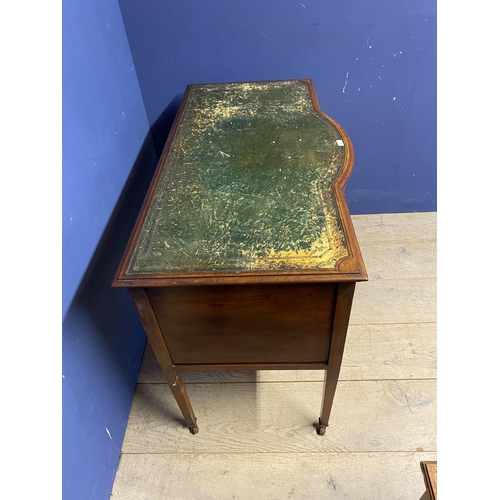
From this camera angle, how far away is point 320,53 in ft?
4.37

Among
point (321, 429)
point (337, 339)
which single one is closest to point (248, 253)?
point (337, 339)

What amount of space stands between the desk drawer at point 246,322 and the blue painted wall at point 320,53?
944 mm

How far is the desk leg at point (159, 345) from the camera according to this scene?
0.73 metres

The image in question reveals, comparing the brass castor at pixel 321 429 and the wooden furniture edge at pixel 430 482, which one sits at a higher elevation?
the wooden furniture edge at pixel 430 482

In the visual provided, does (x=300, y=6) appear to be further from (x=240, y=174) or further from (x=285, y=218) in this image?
(x=285, y=218)

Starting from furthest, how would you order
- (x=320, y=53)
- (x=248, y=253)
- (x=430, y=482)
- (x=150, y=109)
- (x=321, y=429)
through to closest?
(x=150, y=109)
(x=320, y=53)
(x=321, y=429)
(x=248, y=253)
(x=430, y=482)

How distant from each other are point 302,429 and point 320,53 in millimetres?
1202

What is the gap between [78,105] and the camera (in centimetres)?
91

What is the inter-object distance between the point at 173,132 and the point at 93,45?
0.29 metres

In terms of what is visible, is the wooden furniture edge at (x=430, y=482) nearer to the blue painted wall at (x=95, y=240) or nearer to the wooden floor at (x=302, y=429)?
the wooden floor at (x=302, y=429)

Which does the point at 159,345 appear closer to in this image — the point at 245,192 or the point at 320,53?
the point at 245,192

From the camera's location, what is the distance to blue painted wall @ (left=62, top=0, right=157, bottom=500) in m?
0.85

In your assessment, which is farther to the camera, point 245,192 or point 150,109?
point 150,109

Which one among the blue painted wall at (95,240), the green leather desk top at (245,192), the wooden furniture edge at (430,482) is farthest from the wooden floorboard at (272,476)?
the green leather desk top at (245,192)
